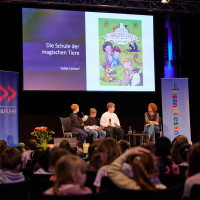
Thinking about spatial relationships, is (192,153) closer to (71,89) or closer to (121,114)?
(71,89)

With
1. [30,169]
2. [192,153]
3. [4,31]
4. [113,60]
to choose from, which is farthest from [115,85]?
[192,153]

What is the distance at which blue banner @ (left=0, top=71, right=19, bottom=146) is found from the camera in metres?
8.12

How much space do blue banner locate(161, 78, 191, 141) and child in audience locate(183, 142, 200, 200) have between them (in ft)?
23.7

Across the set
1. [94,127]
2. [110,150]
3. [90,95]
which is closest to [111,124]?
[94,127]

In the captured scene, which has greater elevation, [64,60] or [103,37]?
[103,37]

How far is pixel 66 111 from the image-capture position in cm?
969

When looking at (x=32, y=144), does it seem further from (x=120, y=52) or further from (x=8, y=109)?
(x=120, y=52)

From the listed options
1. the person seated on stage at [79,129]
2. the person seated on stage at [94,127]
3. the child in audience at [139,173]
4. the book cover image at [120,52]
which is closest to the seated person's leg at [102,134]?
the person seated on stage at [94,127]

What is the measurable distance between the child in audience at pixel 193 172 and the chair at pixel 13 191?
1.03m

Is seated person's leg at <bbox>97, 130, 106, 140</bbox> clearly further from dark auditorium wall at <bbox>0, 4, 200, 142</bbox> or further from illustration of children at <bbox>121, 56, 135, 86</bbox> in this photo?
illustration of children at <bbox>121, 56, 135, 86</bbox>

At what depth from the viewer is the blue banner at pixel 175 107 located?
9508 millimetres

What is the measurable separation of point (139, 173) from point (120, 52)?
305 inches

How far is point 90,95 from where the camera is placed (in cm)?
988

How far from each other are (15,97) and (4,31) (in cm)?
187
